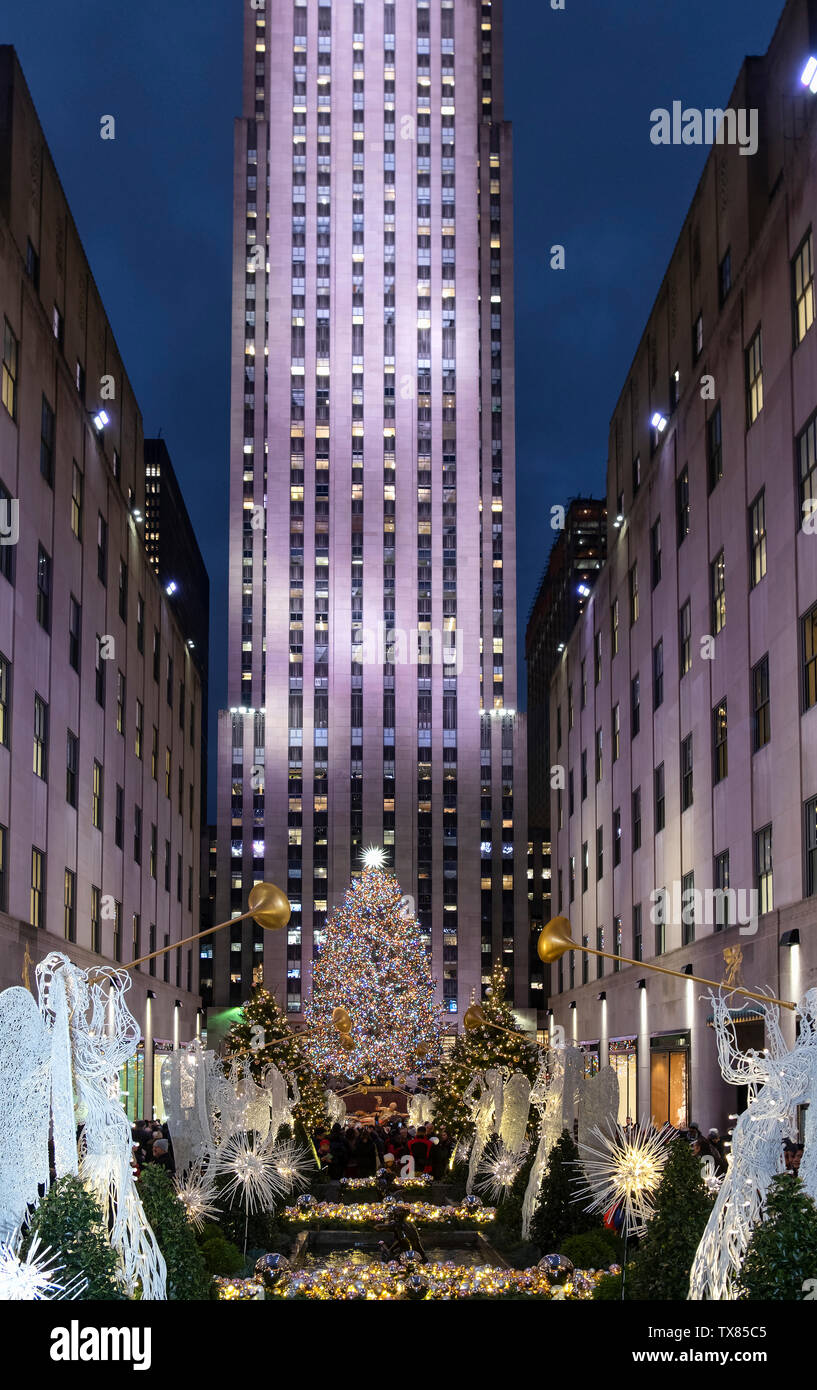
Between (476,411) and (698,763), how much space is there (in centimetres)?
8290

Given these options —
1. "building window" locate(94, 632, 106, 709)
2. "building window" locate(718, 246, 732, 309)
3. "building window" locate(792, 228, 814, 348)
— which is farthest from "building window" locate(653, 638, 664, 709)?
"building window" locate(94, 632, 106, 709)

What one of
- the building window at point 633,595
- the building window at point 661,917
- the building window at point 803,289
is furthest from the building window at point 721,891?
the building window at point 633,595

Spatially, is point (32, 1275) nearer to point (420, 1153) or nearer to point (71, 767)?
→ point (420, 1153)

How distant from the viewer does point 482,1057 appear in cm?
4412

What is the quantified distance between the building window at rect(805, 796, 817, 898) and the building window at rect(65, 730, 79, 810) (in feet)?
68.1

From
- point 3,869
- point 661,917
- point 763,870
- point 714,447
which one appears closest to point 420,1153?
point 661,917

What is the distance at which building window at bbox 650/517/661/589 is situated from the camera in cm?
4544

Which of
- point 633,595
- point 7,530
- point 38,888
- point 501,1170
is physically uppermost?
point 633,595

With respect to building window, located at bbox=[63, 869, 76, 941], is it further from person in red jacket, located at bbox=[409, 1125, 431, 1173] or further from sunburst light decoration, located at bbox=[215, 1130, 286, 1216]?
sunburst light decoration, located at bbox=[215, 1130, 286, 1216]

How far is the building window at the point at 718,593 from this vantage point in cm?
3581

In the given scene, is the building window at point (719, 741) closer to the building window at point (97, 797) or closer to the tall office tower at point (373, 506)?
the building window at point (97, 797)

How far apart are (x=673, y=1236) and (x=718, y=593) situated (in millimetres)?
25222

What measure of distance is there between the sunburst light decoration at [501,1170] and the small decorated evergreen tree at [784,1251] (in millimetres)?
15723
